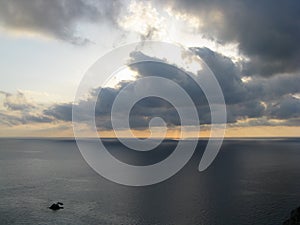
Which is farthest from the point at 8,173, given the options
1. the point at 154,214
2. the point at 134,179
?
the point at 154,214

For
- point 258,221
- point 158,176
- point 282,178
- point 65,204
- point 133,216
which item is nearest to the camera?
point 258,221

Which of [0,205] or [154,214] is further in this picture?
[0,205]

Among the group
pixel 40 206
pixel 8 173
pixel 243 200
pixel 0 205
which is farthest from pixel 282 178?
pixel 8 173

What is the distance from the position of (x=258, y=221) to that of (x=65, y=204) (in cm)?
7096

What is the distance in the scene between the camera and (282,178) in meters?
174

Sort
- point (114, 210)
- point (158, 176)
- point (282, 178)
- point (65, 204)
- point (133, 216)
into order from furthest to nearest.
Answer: point (158, 176), point (282, 178), point (65, 204), point (114, 210), point (133, 216)

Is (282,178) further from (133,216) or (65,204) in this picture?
(65,204)

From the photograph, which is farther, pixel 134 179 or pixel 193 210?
pixel 134 179

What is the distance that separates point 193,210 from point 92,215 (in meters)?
35.4

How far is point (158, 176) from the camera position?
192 meters

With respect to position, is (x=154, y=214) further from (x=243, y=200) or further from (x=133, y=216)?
(x=243, y=200)

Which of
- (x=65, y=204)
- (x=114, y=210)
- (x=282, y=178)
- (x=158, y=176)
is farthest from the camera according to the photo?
(x=158, y=176)

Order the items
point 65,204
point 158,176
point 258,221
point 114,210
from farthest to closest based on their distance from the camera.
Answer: point 158,176 → point 65,204 → point 114,210 → point 258,221

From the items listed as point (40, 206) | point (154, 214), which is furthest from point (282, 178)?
point (40, 206)
